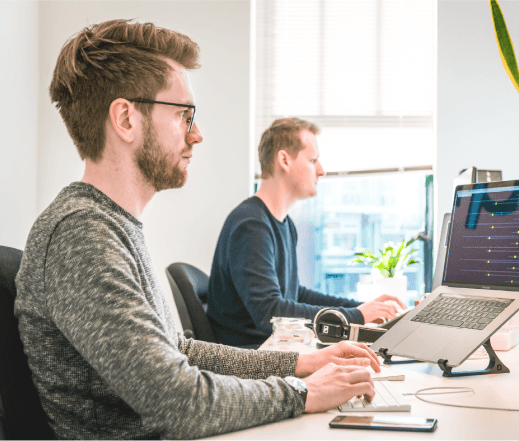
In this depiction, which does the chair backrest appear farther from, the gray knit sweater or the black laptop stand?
the gray knit sweater

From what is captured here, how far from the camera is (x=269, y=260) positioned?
186 centimetres

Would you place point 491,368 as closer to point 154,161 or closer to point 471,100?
point 154,161

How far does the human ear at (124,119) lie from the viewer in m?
0.96

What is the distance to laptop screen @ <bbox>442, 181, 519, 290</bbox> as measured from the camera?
1.17 m

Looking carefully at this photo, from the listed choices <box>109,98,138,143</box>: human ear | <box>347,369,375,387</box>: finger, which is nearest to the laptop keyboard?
<box>347,369,375,387</box>: finger

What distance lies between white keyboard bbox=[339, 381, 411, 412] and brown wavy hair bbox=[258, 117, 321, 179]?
1.39 m

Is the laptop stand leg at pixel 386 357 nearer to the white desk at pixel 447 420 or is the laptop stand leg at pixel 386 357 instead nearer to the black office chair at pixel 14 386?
the white desk at pixel 447 420

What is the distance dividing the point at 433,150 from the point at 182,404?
9.46 ft

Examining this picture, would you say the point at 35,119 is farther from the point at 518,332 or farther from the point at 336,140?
the point at 518,332

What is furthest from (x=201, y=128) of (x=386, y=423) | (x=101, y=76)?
(x=386, y=423)

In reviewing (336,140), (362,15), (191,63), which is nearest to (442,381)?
(191,63)

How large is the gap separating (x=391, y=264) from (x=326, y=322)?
62.9 inches

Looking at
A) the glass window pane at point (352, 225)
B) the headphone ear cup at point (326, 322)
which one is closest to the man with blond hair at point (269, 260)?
the headphone ear cup at point (326, 322)

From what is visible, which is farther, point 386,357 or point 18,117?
point 18,117
